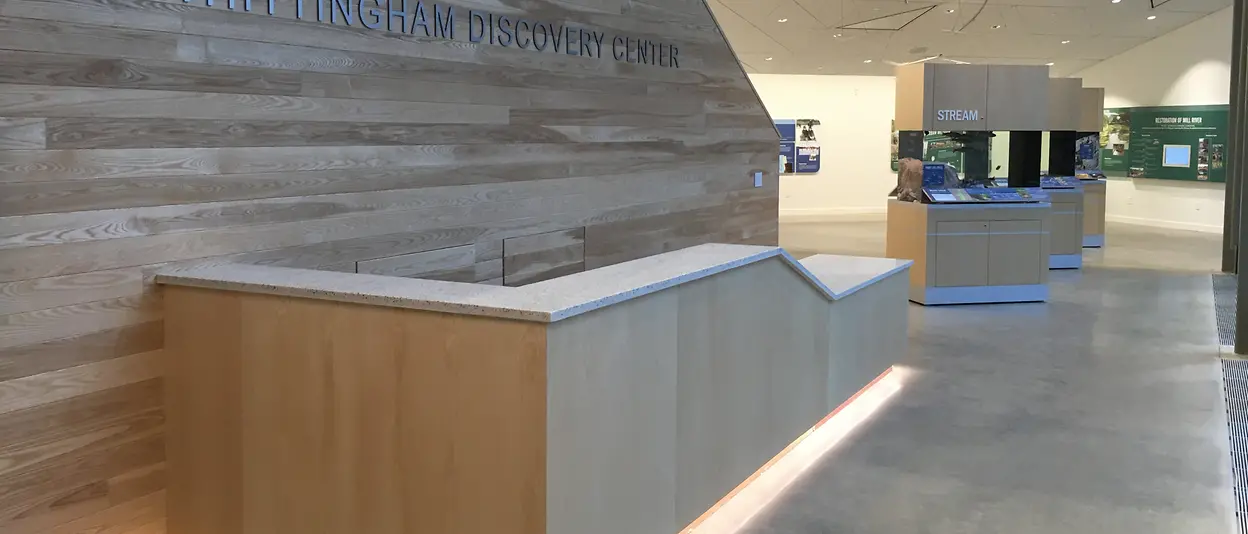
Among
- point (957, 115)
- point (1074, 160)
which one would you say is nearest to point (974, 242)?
point (957, 115)

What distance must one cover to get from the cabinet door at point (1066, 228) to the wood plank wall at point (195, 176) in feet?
25.6

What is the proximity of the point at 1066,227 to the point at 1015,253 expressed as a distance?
3.13 meters

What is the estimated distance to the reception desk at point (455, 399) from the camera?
2910 millimetres

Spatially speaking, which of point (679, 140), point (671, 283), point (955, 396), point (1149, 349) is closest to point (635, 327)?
point (671, 283)

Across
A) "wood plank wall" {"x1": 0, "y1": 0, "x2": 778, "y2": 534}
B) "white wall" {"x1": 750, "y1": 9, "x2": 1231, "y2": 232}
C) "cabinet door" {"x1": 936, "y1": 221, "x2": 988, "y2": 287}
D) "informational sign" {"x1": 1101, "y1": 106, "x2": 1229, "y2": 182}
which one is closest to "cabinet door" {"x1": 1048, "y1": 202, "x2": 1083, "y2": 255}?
"cabinet door" {"x1": 936, "y1": 221, "x2": 988, "y2": 287}

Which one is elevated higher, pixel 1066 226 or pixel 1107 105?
pixel 1107 105

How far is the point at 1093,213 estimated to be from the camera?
1388 cm

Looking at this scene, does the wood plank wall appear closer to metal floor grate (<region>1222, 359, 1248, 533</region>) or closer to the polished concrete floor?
the polished concrete floor

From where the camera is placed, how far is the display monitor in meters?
16.5

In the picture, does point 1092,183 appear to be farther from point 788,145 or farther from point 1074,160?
point 788,145

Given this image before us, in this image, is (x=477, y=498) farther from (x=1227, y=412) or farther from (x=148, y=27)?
(x=1227, y=412)

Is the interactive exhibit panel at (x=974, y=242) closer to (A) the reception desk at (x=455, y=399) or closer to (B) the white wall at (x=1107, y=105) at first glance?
(A) the reception desk at (x=455, y=399)

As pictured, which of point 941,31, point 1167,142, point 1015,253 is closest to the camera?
point 1015,253

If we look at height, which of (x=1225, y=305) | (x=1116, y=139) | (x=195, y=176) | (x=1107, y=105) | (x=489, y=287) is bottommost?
(x=1225, y=305)
